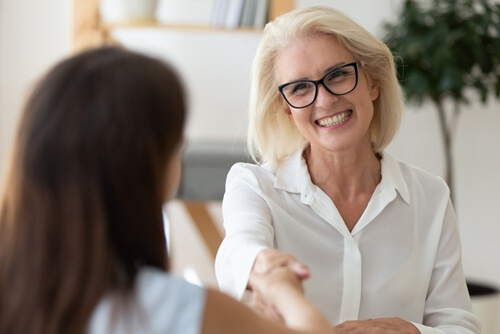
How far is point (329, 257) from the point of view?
5.98 ft

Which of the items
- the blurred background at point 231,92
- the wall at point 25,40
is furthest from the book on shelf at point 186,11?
the wall at point 25,40

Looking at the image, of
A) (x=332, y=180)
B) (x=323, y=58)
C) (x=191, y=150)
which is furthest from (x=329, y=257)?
(x=191, y=150)

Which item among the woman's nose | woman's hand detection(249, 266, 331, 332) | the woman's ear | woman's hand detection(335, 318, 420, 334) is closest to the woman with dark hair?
woman's hand detection(249, 266, 331, 332)

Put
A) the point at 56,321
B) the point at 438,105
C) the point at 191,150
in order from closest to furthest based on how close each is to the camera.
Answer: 1. the point at 56,321
2. the point at 191,150
3. the point at 438,105

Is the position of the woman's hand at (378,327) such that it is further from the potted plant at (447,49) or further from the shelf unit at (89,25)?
the shelf unit at (89,25)

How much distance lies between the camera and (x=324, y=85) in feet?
6.00

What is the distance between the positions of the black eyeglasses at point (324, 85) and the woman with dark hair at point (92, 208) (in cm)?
82

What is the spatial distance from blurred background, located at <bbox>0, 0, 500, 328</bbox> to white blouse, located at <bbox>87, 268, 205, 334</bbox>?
297 centimetres

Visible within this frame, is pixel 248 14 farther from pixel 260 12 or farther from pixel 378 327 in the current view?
pixel 378 327

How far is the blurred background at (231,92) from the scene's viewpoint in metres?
4.00

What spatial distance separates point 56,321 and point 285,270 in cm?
46

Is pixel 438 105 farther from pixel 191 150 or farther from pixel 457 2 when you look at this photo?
pixel 191 150

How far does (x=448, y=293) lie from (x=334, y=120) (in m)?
0.44

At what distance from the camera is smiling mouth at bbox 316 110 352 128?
1.83 meters
